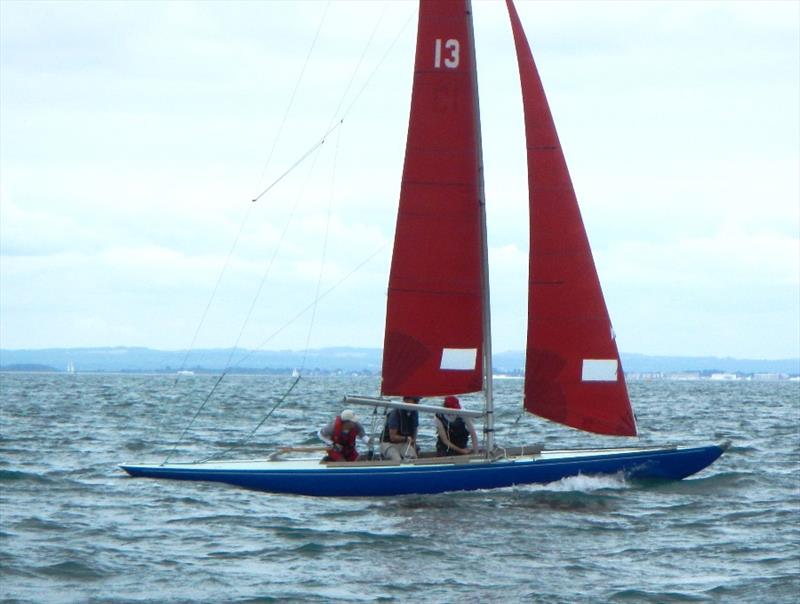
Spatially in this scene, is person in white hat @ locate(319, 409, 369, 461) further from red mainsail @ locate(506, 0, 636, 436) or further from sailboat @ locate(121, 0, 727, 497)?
red mainsail @ locate(506, 0, 636, 436)

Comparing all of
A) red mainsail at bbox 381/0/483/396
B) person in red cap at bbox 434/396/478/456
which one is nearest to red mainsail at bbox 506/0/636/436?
red mainsail at bbox 381/0/483/396

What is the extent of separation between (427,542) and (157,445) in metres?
14.2

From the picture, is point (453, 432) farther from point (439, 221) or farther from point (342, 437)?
point (439, 221)

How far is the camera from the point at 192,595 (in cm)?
1291

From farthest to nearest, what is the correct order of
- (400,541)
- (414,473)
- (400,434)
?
(400,434)
(414,473)
(400,541)

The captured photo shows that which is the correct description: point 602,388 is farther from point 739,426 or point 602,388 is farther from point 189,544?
point 739,426

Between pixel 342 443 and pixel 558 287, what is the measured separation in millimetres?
3959

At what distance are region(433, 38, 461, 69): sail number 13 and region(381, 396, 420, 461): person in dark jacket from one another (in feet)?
16.1

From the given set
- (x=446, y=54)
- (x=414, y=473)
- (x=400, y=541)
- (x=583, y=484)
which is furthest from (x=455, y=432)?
(x=446, y=54)

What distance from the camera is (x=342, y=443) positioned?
19734mm

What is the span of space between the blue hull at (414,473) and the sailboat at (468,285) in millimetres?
32

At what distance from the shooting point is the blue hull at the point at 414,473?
18797 mm

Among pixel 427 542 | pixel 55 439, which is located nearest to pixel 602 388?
pixel 427 542

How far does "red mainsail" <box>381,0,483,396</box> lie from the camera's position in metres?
19.4
